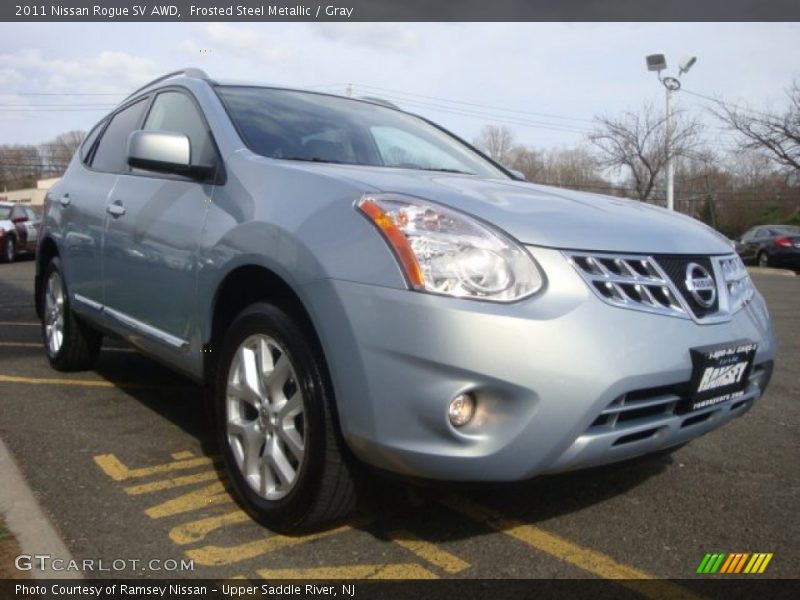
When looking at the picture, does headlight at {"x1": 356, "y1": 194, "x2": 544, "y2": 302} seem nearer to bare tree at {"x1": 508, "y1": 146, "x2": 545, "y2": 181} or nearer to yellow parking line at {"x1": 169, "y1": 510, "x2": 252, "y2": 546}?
yellow parking line at {"x1": 169, "y1": 510, "x2": 252, "y2": 546}

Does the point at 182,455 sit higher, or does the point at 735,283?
the point at 735,283

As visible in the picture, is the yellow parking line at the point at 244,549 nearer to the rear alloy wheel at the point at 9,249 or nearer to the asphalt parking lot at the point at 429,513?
the asphalt parking lot at the point at 429,513

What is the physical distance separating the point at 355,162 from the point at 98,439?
1.88 meters

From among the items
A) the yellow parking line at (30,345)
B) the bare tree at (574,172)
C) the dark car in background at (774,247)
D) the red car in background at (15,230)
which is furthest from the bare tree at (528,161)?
the yellow parking line at (30,345)

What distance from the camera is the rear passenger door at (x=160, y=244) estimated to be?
10.3 ft

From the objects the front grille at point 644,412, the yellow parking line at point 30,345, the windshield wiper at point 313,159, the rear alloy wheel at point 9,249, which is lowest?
the rear alloy wheel at point 9,249

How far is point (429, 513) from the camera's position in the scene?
286cm

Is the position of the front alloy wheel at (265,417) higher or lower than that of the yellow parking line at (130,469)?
higher

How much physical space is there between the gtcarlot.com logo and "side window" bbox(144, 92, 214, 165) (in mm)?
2442

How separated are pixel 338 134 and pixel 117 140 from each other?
1.73 meters

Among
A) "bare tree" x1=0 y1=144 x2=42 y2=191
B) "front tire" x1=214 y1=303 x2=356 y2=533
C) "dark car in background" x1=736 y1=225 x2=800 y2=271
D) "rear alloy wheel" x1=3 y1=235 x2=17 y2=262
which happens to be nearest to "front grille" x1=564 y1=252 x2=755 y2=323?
"front tire" x1=214 y1=303 x2=356 y2=533

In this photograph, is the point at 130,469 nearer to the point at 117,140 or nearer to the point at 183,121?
the point at 183,121

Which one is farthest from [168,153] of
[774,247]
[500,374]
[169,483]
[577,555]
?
[774,247]

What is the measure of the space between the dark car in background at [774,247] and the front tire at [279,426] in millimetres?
20576
